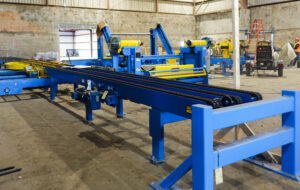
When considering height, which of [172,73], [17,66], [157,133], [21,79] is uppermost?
[17,66]

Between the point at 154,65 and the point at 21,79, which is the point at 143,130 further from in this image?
the point at 154,65

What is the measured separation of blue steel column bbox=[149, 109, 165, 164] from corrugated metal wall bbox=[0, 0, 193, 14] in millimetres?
14779

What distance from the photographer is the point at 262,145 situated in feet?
6.33

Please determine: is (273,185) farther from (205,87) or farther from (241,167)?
(205,87)

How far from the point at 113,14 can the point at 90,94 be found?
15.0 m

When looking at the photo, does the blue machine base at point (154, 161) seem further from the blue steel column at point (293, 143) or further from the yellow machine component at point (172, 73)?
the yellow machine component at point (172, 73)

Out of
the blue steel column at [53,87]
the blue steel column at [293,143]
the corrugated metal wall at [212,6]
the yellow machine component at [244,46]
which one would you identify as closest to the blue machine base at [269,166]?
the blue steel column at [293,143]

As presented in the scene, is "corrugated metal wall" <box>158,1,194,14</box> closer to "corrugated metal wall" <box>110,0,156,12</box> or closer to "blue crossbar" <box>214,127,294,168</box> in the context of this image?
"corrugated metal wall" <box>110,0,156,12</box>

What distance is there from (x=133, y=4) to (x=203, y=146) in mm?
18124

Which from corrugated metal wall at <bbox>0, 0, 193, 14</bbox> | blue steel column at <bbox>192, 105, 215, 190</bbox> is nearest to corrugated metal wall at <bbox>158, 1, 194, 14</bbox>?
corrugated metal wall at <bbox>0, 0, 193, 14</bbox>

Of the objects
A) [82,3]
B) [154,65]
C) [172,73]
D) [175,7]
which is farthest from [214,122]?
[175,7]

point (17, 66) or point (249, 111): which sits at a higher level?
point (17, 66)

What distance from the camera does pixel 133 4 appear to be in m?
18.5

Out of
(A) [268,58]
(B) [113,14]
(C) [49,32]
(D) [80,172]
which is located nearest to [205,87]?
(D) [80,172]
